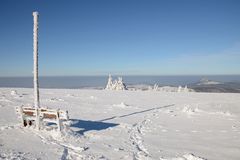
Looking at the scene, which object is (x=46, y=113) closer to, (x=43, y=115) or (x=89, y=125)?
(x=43, y=115)

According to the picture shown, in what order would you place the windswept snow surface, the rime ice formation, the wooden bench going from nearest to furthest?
1. the windswept snow surface
2. the wooden bench
3. the rime ice formation

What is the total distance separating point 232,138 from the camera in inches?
552

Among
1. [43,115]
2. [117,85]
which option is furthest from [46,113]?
[117,85]

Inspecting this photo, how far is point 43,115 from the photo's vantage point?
13.4 meters

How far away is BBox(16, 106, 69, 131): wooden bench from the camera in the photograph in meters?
12.7

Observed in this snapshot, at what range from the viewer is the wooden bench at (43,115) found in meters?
12.7

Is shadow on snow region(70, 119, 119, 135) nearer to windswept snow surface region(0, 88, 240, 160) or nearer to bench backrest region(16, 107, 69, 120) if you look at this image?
windswept snow surface region(0, 88, 240, 160)

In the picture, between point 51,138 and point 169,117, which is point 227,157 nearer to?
point 51,138

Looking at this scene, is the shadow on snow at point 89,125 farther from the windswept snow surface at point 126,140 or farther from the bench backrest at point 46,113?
the bench backrest at point 46,113

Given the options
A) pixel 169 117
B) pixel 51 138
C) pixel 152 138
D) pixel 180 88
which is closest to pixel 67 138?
pixel 51 138

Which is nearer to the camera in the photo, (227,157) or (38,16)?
(227,157)

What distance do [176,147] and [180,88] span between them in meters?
56.1

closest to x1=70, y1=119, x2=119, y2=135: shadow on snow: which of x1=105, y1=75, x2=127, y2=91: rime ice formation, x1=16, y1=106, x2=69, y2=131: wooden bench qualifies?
x1=16, y1=106, x2=69, y2=131: wooden bench

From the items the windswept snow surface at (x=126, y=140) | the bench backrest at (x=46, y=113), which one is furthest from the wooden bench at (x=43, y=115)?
the windswept snow surface at (x=126, y=140)
